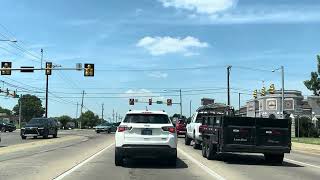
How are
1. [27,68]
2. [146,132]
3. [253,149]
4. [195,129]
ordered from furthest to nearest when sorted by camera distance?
[27,68], [195,129], [253,149], [146,132]

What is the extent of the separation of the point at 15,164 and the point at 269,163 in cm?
975

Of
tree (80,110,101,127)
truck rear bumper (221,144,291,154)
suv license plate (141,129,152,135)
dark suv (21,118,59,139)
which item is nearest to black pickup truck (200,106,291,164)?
truck rear bumper (221,144,291,154)

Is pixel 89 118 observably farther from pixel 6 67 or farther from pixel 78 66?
pixel 6 67

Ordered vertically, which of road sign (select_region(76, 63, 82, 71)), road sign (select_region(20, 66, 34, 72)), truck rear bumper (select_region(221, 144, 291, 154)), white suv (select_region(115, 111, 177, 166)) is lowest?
truck rear bumper (select_region(221, 144, 291, 154))

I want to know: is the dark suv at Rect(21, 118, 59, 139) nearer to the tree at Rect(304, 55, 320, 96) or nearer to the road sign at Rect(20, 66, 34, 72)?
the road sign at Rect(20, 66, 34, 72)

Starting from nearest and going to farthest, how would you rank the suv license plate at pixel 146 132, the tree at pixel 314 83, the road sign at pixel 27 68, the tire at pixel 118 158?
the suv license plate at pixel 146 132
the tire at pixel 118 158
the road sign at pixel 27 68
the tree at pixel 314 83

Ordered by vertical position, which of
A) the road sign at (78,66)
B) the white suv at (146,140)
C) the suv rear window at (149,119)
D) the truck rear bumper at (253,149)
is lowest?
the truck rear bumper at (253,149)

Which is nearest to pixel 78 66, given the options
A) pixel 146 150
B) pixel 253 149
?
pixel 253 149

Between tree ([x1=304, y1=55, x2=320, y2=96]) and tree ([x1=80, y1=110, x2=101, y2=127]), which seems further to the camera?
tree ([x1=80, y1=110, x2=101, y2=127])

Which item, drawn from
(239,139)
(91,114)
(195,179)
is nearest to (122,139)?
(195,179)

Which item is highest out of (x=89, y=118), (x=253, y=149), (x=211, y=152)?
(x=89, y=118)

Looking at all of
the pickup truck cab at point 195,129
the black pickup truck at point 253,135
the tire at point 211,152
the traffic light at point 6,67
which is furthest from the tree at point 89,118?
the black pickup truck at point 253,135

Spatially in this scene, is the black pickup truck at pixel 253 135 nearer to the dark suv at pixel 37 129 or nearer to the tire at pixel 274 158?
the tire at pixel 274 158

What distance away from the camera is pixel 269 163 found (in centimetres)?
2227
